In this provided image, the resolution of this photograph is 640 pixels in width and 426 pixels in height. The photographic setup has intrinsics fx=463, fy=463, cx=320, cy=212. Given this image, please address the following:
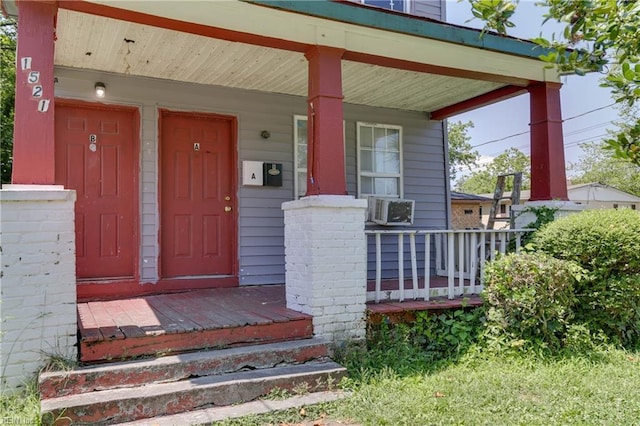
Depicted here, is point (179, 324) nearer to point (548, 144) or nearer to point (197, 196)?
point (197, 196)

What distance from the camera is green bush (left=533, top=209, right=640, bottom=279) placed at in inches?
164

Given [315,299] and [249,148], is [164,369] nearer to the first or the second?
[315,299]

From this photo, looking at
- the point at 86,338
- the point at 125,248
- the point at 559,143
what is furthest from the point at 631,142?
the point at 125,248

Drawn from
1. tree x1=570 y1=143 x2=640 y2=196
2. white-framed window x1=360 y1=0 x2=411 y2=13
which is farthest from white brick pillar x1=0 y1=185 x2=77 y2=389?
tree x1=570 y1=143 x2=640 y2=196

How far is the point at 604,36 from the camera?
1.83 m

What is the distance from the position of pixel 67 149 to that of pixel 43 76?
1.81 metres

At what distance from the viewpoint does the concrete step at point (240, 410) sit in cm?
276

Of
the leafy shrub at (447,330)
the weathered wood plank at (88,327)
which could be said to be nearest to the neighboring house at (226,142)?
the weathered wood plank at (88,327)

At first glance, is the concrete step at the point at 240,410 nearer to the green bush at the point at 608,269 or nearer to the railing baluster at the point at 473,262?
the railing baluster at the point at 473,262

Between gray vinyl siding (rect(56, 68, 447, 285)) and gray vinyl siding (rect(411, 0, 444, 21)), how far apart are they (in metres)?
1.28

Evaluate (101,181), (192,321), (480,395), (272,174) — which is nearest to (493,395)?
(480,395)

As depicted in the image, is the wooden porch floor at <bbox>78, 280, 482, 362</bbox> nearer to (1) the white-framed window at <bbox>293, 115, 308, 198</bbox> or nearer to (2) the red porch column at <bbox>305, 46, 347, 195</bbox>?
(2) the red porch column at <bbox>305, 46, 347, 195</bbox>

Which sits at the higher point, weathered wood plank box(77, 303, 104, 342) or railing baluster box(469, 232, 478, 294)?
railing baluster box(469, 232, 478, 294)

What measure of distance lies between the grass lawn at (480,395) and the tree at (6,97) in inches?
268
